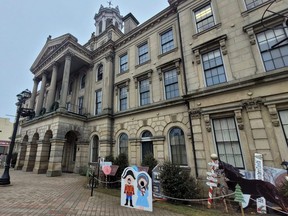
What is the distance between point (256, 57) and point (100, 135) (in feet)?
44.0

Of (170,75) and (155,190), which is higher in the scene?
(170,75)

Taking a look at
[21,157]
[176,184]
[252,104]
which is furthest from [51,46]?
[252,104]

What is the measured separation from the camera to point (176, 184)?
22.3 feet

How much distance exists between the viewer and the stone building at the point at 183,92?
7.41 m

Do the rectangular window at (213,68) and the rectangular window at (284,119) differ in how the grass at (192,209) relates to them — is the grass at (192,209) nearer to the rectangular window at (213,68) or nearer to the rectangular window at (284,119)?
the rectangular window at (284,119)

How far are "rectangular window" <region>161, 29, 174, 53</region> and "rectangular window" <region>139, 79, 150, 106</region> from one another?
10.4 feet

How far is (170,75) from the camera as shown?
12047 millimetres

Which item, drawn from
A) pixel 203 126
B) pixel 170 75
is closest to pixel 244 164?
pixel 203 126

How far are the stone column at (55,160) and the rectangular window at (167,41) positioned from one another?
12.6 metres

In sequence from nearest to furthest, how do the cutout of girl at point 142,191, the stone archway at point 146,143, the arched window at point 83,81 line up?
the cutout of girl at point 142,191
the stone archway at point 146,143
the arched window at point 83,81

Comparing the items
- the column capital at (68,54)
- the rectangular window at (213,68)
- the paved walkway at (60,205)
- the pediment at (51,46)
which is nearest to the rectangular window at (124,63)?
the column capital at (68,54)

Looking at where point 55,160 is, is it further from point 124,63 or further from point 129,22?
point 129,22

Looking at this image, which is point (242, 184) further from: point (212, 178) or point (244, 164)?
point (244, 164)

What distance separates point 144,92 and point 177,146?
18.1 ft
